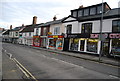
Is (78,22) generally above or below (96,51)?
above

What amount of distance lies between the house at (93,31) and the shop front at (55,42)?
1.51m

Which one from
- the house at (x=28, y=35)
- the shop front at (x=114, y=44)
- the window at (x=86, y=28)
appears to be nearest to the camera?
the shop front at (x=114, y=44)

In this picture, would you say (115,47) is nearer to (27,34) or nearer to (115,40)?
(115,40)

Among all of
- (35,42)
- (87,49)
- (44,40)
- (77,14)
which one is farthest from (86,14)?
(35,42)

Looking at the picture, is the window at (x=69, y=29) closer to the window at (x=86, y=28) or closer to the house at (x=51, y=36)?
the house at (x=51, y=36)

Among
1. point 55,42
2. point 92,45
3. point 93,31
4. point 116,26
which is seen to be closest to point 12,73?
point 92,45

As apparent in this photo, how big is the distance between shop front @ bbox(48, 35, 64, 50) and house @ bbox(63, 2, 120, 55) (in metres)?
1.51

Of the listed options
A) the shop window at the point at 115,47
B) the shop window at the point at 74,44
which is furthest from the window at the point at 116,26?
the shop window at the point at 74,44

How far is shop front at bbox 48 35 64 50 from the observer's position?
73.1ft

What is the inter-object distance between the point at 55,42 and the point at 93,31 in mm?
10933

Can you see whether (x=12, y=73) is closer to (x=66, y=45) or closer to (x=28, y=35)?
(x=66, y=45)

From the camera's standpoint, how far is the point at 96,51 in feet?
52.1

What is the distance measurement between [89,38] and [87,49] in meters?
2.16

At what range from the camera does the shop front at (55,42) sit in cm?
2228
